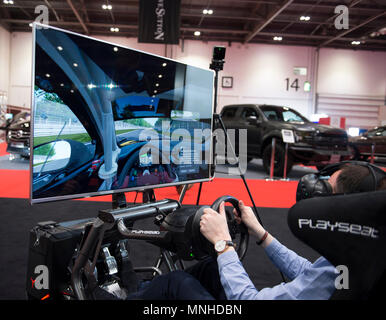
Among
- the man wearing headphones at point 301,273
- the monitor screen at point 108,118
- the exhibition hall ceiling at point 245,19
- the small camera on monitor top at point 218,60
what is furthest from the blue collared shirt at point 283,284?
the exhibition hall ceiling at point 245,19

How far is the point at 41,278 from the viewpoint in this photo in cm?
177

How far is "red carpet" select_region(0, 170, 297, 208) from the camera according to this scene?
5.55 meters

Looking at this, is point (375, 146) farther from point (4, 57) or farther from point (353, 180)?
point (4, 57)

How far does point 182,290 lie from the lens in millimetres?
1416

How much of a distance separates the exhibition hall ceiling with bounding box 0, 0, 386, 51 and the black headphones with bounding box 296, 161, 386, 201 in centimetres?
1324

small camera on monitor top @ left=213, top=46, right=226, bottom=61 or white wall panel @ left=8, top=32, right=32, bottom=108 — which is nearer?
small camera on monitor top @ left=213, top=46, right=226, bottom=61

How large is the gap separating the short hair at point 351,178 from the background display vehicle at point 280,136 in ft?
22.2

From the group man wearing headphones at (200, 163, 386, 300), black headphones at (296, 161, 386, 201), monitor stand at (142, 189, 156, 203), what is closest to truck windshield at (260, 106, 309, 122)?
monitor stand at (142, 189, 156, 203)

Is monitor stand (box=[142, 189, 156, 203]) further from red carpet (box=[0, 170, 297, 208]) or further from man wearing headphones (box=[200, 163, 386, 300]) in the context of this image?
red carpet (box=[0, 170, 297, 208])

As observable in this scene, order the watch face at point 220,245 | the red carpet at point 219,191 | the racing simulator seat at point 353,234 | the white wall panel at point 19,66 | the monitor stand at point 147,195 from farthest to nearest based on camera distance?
1. the white wall panel at point 19,66
2. the red carpet at point 219,191
3. the monitor stand at point 147,195
4. the watch face at point 220,245
5. the racing simulator seat at point 353,234

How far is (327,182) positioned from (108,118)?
3.82ft

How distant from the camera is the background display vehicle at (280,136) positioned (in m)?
7.75

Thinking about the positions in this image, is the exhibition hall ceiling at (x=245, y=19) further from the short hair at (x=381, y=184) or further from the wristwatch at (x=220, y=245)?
the wristwatch at (x=220, y=245)
